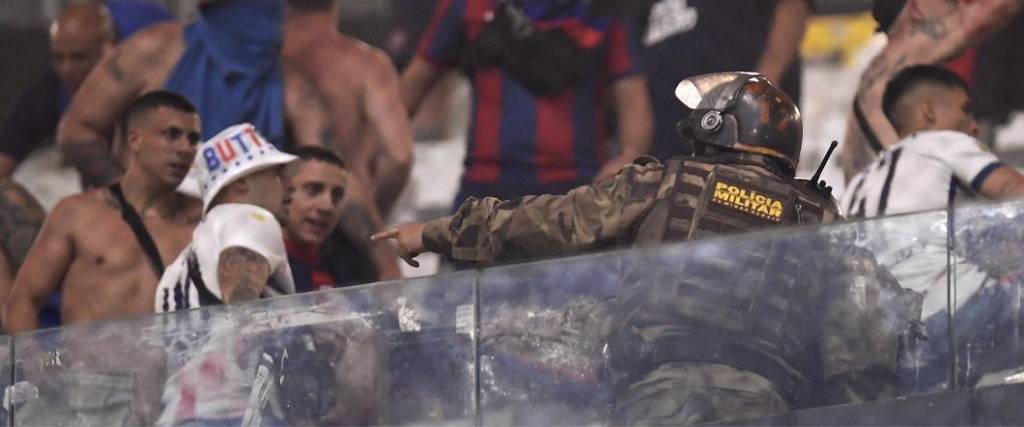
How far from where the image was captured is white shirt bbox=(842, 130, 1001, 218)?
28.5ft

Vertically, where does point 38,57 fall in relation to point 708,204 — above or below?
below

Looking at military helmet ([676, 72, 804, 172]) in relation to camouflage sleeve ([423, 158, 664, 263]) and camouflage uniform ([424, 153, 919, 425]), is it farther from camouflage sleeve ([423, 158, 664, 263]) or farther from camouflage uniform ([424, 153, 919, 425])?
camouflage sleeve ([423, 158, 664, 263])

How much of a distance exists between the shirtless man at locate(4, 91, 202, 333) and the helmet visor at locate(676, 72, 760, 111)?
3165 mm

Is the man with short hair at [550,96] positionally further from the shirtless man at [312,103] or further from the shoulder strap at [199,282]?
the shoulder strap at [199,282]

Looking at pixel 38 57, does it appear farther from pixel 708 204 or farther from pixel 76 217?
pixel 708 204

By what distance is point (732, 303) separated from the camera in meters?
6.26

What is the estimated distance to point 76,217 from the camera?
993cm

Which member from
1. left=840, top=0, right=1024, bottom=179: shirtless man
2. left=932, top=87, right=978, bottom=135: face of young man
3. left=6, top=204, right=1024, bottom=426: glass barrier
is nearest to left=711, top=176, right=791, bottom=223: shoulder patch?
left=6, top=204, right=1024, bottom=426: glass barrier

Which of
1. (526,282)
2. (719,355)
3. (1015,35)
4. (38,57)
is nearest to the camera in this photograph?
(719,355)

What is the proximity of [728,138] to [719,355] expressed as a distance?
64 centimetres

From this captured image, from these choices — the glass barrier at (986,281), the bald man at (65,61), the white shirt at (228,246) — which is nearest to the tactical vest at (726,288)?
the glass barrier at (986,281)

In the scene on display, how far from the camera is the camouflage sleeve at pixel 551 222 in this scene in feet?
21.0

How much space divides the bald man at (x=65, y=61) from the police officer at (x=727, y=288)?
16.0 ft

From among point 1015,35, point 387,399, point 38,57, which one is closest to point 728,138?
point 387,399
